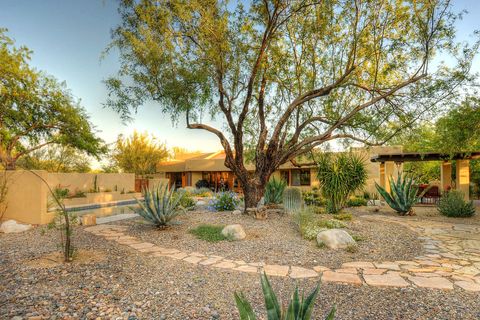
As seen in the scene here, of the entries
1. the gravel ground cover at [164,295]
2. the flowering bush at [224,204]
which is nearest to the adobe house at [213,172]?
the flowering bush at [224,204]

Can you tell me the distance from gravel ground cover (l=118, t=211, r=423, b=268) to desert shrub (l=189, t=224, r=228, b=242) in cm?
18

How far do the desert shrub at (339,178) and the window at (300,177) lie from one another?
1313cm

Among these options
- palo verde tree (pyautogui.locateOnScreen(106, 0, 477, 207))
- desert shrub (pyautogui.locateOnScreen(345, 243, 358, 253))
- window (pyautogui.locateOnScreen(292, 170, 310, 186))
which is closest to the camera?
desert shrub (pyautogui.locateOnScreen(345, 243, 358, 253))

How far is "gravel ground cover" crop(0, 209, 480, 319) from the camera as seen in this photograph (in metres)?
3.26

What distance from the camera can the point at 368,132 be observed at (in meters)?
9.27

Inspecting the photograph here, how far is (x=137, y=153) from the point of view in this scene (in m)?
25.8

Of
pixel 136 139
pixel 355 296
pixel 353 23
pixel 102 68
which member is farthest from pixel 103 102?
pixel 136 139

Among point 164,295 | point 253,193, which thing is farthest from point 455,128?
point 164,295

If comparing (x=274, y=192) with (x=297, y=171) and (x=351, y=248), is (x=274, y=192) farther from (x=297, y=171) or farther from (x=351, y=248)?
(x=297, y=171)

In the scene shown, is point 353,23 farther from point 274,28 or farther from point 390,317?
point 390,317

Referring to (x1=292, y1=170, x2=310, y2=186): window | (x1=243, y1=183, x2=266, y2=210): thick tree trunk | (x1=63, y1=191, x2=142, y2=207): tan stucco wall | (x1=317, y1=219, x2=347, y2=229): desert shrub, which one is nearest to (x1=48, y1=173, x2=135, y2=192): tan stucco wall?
(x1=63, y1=191, x2=142, y2=207): tan stucco wall

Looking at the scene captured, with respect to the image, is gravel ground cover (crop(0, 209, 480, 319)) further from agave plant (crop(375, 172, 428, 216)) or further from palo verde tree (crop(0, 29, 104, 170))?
palo verde tree (crop(0, 29, 104, 170))

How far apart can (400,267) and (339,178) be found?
5.22 m

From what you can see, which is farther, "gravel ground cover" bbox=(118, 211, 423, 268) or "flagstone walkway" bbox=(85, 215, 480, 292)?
"gravel ground cover" bbox=(118, 211, 423, 268)
